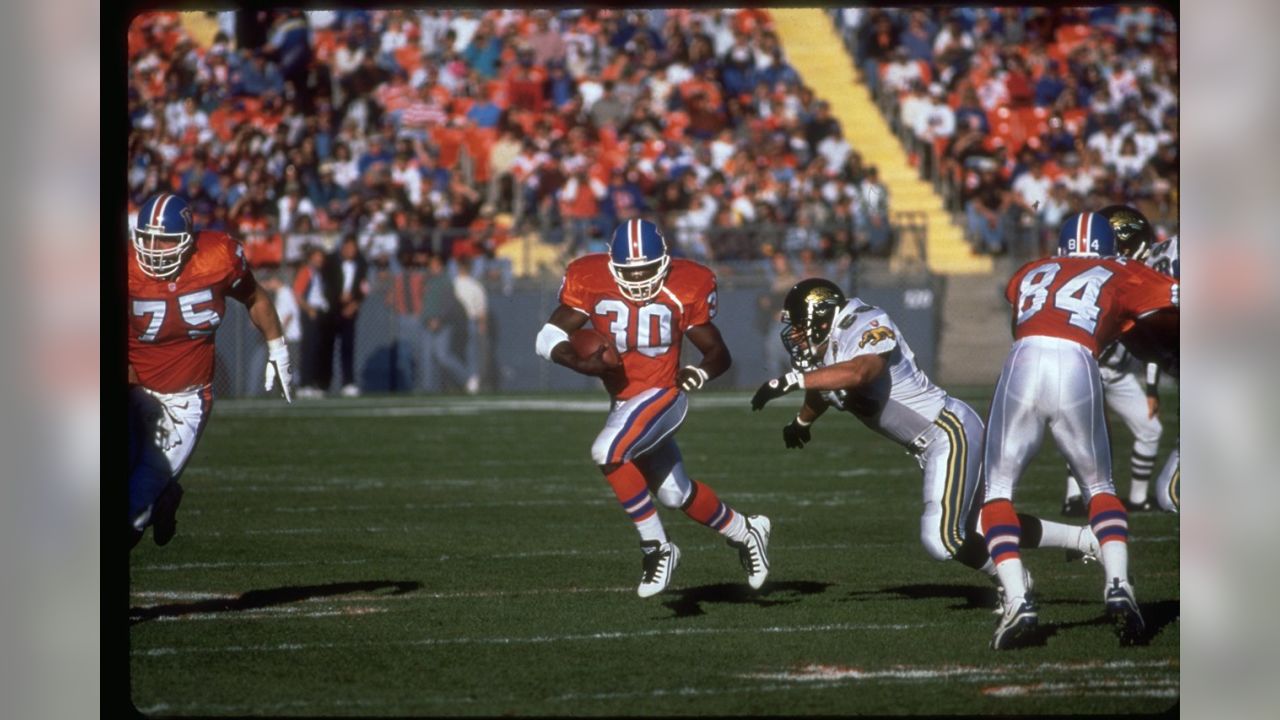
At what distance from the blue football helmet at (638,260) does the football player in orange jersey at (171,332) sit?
1399 millimetres

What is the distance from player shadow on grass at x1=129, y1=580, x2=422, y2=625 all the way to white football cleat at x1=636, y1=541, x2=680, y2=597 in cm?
106

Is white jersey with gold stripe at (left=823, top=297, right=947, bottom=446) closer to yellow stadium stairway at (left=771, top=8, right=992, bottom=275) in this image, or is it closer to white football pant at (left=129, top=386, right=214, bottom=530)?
white football pant at (left=129, top=386, right=214, bottom=530)

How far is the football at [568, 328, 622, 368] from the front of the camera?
24.7ft

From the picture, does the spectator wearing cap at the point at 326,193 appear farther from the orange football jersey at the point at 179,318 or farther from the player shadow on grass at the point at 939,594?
the player shadow on grass at the point at 939,594

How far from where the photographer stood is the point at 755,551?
7.66 meters

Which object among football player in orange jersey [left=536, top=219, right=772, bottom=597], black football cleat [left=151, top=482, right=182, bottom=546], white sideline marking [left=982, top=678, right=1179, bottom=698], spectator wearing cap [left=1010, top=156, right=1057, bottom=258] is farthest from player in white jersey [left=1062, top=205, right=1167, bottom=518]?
spectator wearing cap [left=1010, top=156, right=1057, bottom=258]

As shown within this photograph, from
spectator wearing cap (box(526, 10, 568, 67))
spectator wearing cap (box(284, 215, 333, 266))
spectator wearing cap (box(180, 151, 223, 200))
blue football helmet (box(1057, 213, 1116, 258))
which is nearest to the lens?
blue football helmet (box(1057, 213, 1116, 258))

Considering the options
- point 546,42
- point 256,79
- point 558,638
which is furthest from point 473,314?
point 558,638

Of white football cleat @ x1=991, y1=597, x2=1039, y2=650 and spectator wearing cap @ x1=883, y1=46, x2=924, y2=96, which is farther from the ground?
spectator wearing cap @ x1=883, y1=46, x2=924, y2=96

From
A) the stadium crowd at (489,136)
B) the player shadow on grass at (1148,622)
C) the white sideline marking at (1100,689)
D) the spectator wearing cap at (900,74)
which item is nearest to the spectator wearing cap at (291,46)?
the stadium crowd at (489,136)

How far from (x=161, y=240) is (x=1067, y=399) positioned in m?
3.54

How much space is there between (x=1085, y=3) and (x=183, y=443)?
3788 millimetres
